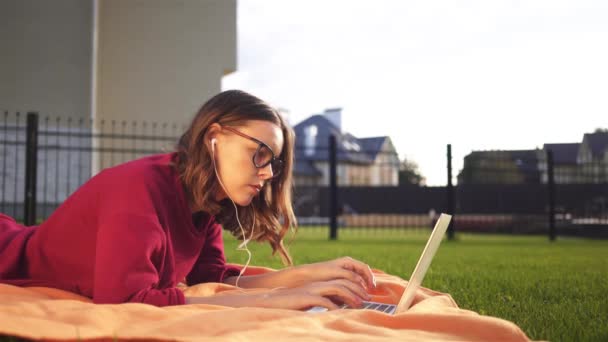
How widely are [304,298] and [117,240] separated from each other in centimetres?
68

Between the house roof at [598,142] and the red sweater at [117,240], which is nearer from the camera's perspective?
the red sweater at [117,240]

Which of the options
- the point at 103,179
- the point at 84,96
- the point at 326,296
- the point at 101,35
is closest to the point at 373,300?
the point at 326,296

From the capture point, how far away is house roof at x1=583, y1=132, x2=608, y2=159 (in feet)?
82.6

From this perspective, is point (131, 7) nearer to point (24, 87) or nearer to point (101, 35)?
point (101, 35)

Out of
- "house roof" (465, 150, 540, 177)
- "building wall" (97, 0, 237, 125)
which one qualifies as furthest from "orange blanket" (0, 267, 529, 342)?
"building wall" (97, 0, 237, 125)

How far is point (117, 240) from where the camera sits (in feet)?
6.25

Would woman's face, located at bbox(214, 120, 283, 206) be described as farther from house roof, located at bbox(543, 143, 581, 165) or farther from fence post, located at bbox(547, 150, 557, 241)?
house roof, located at bbox(543, 143, 581, 165)

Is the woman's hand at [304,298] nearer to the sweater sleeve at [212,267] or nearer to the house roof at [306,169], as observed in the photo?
the sweater sleeve at [212,267]

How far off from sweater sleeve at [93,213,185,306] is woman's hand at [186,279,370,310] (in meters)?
0.22

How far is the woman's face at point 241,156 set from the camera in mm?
2289

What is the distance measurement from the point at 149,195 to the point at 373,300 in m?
1.17

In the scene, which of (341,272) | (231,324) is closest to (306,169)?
(341,272)

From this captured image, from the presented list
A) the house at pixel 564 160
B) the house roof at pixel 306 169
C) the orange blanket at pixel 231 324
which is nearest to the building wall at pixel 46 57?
the house at pixel 564 160

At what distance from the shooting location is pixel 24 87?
40.7 ft
